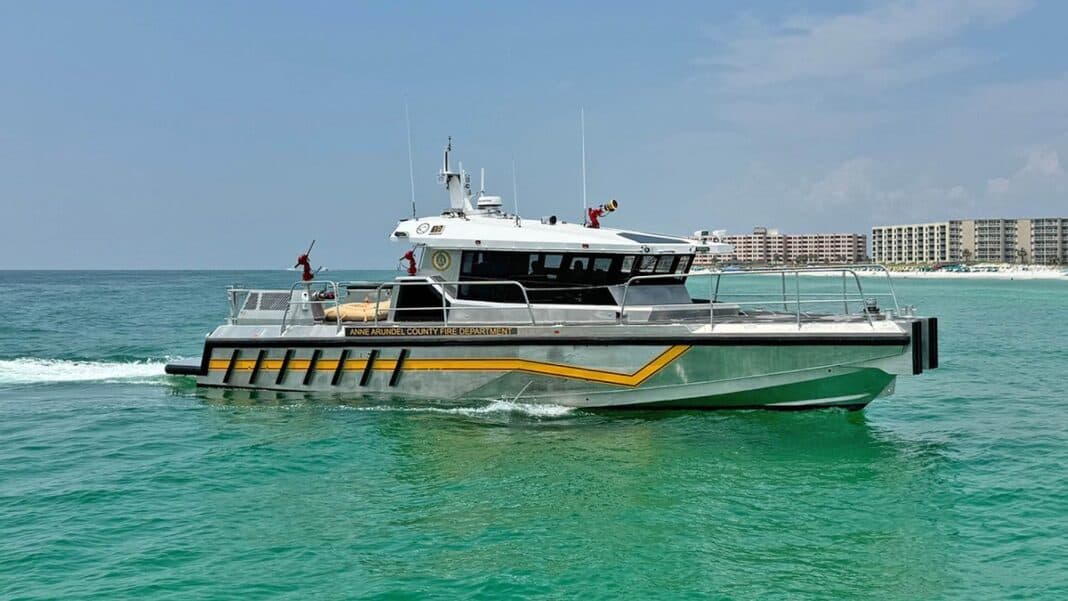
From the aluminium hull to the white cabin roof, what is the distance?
1358 mm

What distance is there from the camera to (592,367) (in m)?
11.7

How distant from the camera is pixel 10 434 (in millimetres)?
11508

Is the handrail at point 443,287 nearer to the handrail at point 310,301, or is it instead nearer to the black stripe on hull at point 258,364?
the handrail at point 310,301

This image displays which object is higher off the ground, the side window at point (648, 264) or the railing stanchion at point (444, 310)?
the side window at point (648, 264)

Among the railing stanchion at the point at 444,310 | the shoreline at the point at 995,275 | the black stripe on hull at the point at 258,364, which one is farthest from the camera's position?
the shoreline at the point at 995,275

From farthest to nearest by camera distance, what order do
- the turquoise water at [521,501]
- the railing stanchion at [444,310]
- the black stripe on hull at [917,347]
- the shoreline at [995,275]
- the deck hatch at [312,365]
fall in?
the shoreline at [995,275]
the deck hatch at [312,365]
the railing stanchion at [444,310]
the black stripe on hull at [917,347]
the turquoise water at [521,501]

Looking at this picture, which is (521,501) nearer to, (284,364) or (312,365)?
(312,365)

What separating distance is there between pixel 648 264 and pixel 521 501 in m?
5.43

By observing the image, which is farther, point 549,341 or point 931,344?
point 549,341

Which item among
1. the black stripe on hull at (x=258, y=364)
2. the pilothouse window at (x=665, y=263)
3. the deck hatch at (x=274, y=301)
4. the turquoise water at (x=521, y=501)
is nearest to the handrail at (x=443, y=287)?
the turquoise water at (x=521, y=501)

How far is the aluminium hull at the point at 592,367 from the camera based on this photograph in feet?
36.5

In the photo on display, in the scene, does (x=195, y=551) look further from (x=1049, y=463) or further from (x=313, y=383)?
(x=1049, y=463)

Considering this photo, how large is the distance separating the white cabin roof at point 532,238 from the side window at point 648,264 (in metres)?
0.19

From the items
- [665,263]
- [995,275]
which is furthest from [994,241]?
[665,263]
